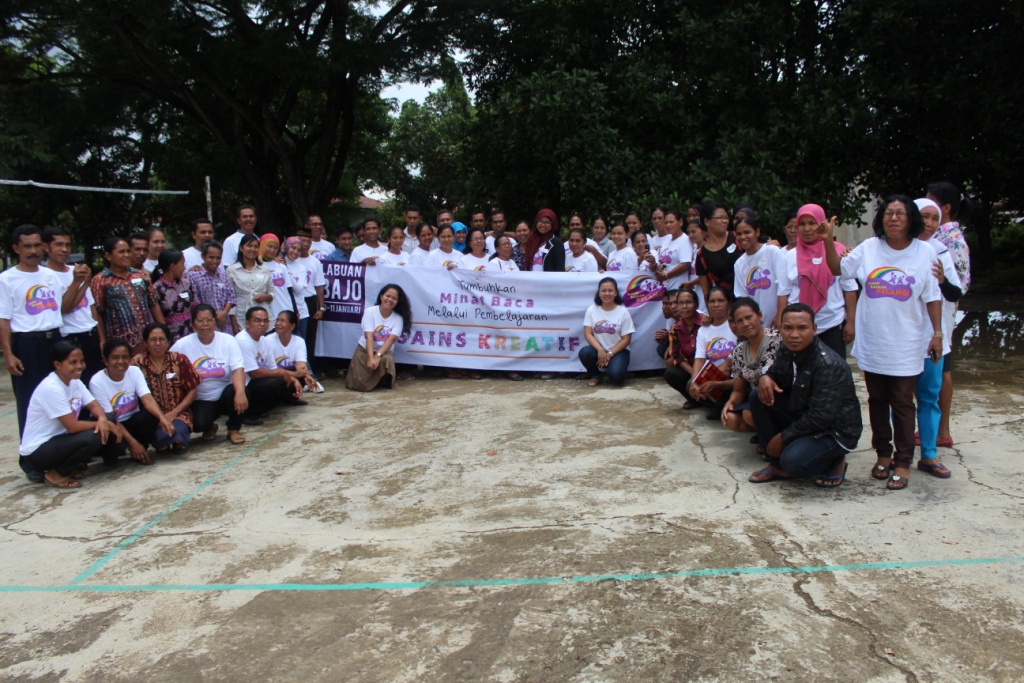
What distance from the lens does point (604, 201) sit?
36.1 ft

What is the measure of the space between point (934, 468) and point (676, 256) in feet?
11.7

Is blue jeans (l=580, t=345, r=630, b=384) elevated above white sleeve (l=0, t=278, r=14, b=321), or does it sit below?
below

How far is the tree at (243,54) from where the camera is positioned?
41.3 ft

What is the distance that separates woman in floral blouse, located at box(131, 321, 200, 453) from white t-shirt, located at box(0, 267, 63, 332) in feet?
1.95

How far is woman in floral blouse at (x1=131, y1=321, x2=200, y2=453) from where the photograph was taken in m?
5.55

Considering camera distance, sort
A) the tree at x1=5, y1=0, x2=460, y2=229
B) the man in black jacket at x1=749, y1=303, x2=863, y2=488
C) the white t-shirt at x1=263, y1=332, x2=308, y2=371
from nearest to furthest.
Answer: the man in black jacket at x1=749, y1=303, x2=863, y2=488 < the white t-shirt at x1=263, y1=332, x2=308, y2=371 < the tree at x1=5, y1=0, x2=460, y2=229

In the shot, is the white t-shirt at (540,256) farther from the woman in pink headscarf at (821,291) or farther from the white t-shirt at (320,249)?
the woman in pink headscarf at (821,291)

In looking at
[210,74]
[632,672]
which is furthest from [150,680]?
[210,74]

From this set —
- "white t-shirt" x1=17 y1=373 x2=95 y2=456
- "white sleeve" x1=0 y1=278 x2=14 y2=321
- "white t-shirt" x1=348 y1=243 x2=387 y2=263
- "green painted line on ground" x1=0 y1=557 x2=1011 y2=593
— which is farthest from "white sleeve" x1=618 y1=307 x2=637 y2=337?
"white sleeve" x1=0 y1=278 x2=14 y2=321

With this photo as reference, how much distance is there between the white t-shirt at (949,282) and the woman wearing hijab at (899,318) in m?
0.14

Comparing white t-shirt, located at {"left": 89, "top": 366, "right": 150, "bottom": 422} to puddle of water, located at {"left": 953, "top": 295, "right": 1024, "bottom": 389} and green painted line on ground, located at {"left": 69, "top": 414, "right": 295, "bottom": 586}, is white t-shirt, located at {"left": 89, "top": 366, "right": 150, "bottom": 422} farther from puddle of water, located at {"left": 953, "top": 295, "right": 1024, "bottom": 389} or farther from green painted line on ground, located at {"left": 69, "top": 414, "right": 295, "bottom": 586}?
puddle of water, located at {"left": 953, "top": 295, "right": 1024, "bottom": 389}

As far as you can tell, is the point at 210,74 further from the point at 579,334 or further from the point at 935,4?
the point at 935,4

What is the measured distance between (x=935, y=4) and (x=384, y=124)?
13.5 meters

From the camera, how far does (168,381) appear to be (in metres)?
5.68
